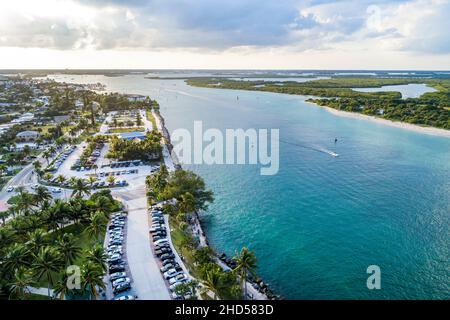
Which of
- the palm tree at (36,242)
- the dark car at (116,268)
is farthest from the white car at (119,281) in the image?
the palm tree at (36,242)

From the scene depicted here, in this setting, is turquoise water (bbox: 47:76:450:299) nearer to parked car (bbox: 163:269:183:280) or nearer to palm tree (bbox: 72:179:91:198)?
parked car (bbox: 163:269:183:280)

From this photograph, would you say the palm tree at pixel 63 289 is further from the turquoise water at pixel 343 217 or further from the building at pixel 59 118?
the building at pixel 59 118

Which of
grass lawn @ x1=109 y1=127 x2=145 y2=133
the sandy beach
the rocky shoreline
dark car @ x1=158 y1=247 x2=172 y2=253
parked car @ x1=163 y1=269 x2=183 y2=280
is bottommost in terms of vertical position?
the rocky shoreline

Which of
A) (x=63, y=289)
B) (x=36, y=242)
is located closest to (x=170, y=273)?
(x=63, y=289)

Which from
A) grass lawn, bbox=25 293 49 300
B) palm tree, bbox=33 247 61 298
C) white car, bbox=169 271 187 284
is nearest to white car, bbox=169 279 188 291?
white car, bbox=169 271 187 284

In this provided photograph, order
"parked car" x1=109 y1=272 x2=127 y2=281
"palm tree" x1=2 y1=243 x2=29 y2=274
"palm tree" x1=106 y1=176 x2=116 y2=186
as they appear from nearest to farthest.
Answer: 1. "palm tree" x1=2 y1=243 x2=29 y2=274
2. "parked car" x1=109 y1=272 x2=127 y2=281
3. "palm tree" x1=106 y1=176 x2=116 y2=186

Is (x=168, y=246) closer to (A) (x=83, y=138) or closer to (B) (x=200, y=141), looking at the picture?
(B) (x=200, y=141)

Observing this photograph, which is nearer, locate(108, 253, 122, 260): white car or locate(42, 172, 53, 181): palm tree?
locate(108, 253, 122, 260): white car
